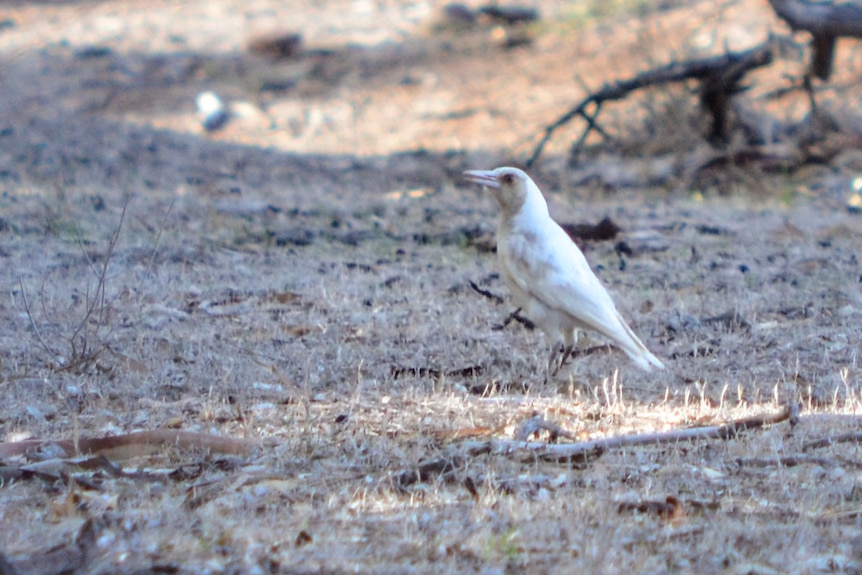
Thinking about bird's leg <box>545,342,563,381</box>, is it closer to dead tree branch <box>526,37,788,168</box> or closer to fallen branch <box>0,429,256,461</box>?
fallen branch <box>0,429,256,461</box>

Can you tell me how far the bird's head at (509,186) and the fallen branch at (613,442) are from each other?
5.52 feet

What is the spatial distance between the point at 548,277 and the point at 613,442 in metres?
1.43

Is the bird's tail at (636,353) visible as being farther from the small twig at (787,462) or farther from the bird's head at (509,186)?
the small twig at (787,462)

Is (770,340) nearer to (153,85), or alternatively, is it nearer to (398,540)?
(398,540)

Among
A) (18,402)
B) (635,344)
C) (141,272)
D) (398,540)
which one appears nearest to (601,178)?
(141,272)

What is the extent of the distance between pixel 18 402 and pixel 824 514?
3015 millimetres

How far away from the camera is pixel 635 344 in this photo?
5.31 m

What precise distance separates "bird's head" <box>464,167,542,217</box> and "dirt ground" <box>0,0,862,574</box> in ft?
2.39

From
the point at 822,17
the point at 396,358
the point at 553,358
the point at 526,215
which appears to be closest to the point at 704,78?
the point at 822,17

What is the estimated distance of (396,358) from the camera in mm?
5508

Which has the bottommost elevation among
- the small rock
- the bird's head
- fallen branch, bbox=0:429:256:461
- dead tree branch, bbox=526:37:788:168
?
the small rock

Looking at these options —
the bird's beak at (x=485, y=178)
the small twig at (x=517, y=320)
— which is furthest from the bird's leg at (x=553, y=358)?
the bird's beak at (x=485, y=178)

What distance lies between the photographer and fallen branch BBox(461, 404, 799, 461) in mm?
4008

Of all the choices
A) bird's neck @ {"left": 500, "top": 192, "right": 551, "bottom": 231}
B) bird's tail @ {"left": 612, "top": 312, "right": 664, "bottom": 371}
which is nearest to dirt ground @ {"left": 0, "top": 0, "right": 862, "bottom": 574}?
bird's tail @ {"left": 612, "top": 312, "right": 664, "bottom": 371}
